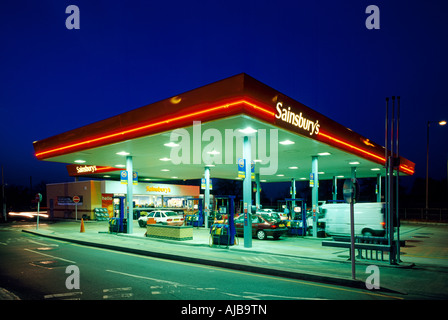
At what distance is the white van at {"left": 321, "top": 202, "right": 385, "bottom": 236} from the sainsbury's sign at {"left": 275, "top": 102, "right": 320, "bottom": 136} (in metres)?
5.64

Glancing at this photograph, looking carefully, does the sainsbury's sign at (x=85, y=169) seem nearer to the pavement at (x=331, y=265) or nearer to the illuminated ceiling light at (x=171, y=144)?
the illuminated ceiling light at (x=171, y=144)

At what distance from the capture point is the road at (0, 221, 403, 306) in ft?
23.9

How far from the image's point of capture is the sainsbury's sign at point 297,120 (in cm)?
1280

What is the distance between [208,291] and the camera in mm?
7629

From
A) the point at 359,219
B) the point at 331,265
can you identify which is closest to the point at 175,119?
the point at 331,265

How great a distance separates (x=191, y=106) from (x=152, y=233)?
31.6 feet

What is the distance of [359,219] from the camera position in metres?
18.4

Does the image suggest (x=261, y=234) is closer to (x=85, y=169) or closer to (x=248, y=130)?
(x=248, y=130)

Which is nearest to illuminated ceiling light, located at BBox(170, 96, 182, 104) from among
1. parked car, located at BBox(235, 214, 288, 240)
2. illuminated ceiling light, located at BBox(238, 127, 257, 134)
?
illuminated ceiling light, located at BBox(238, 127, 257, 134)

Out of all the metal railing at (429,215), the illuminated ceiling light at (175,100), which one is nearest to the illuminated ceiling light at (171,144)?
the illuminated ceiling light at (175,100)

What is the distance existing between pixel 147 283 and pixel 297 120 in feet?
28.9
